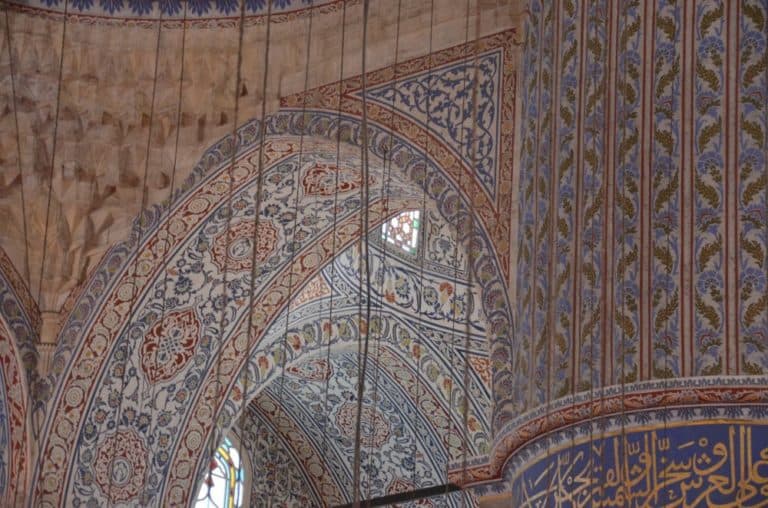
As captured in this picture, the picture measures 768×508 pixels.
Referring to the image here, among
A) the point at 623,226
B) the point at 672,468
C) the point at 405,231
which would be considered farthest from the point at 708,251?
the point at 405,231

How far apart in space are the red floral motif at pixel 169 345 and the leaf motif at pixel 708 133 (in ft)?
12.9

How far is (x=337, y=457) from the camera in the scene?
11.6 meters

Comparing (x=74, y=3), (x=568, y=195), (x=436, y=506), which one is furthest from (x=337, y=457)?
(x=568, y=195)

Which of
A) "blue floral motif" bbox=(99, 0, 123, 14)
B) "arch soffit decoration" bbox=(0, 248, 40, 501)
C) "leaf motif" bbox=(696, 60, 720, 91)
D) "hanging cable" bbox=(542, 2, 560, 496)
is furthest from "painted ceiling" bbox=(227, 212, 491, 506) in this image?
"leaf motif" bbox=(696, 60, 720, 91)

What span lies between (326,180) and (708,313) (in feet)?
11.5

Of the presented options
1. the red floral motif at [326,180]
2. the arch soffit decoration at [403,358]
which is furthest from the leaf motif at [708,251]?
the arch soffit decoration at [403,358]

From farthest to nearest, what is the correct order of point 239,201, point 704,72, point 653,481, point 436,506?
point 436,506, point 239,201, point 704,72, point 653,481

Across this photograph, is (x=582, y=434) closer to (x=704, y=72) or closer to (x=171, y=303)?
(x=704, y=72)

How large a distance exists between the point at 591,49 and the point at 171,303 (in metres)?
A: 3.54

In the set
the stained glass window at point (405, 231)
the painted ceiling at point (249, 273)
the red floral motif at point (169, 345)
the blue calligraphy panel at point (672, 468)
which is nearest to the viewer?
the blue calligraphy panel at point (672, 468)

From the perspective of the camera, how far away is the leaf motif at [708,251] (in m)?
5.74

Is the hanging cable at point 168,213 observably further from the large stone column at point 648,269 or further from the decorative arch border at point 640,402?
the decorative arch border at point 640,402

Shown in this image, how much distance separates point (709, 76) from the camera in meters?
5.93

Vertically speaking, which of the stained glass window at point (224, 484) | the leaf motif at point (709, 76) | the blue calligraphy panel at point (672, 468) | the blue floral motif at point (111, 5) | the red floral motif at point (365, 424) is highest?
the blue floral motif at point (111, 5)
